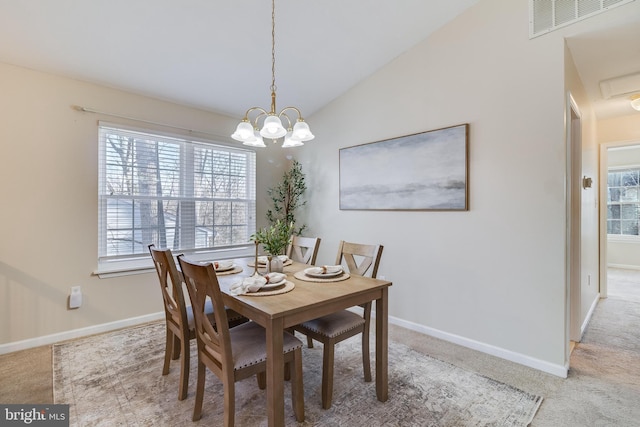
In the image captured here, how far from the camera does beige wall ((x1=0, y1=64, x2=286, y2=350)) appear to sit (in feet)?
8.51

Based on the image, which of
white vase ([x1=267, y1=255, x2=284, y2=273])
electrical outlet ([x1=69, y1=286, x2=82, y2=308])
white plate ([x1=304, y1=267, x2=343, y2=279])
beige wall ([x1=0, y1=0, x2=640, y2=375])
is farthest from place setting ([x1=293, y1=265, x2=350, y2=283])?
electrical outlet ([x1=69, y1=286, x2=82, y2=308])

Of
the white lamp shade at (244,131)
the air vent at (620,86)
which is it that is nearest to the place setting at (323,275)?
the white lamp shade at (244,131)

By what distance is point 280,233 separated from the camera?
88.9 inches

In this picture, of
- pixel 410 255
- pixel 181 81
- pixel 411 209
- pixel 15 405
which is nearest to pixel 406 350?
pixel 410 255

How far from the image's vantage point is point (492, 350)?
2570 millimetres

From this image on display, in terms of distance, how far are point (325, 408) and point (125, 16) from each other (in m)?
3.13

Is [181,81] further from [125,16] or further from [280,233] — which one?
[280,233]

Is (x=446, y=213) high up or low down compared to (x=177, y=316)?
up

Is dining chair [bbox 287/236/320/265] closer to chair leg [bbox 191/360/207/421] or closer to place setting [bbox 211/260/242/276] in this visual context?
A: place setting [bbox 211/260/242/276]

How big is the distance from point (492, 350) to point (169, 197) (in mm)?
3606

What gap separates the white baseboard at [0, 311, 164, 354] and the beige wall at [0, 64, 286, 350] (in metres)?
0.02

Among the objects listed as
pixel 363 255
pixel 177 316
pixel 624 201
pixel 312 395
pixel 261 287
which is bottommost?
pixel 312 395

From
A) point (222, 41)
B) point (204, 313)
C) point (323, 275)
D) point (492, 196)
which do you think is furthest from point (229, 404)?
point (222, 41)

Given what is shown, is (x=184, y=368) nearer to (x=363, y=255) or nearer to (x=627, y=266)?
(x=363, y=255)
